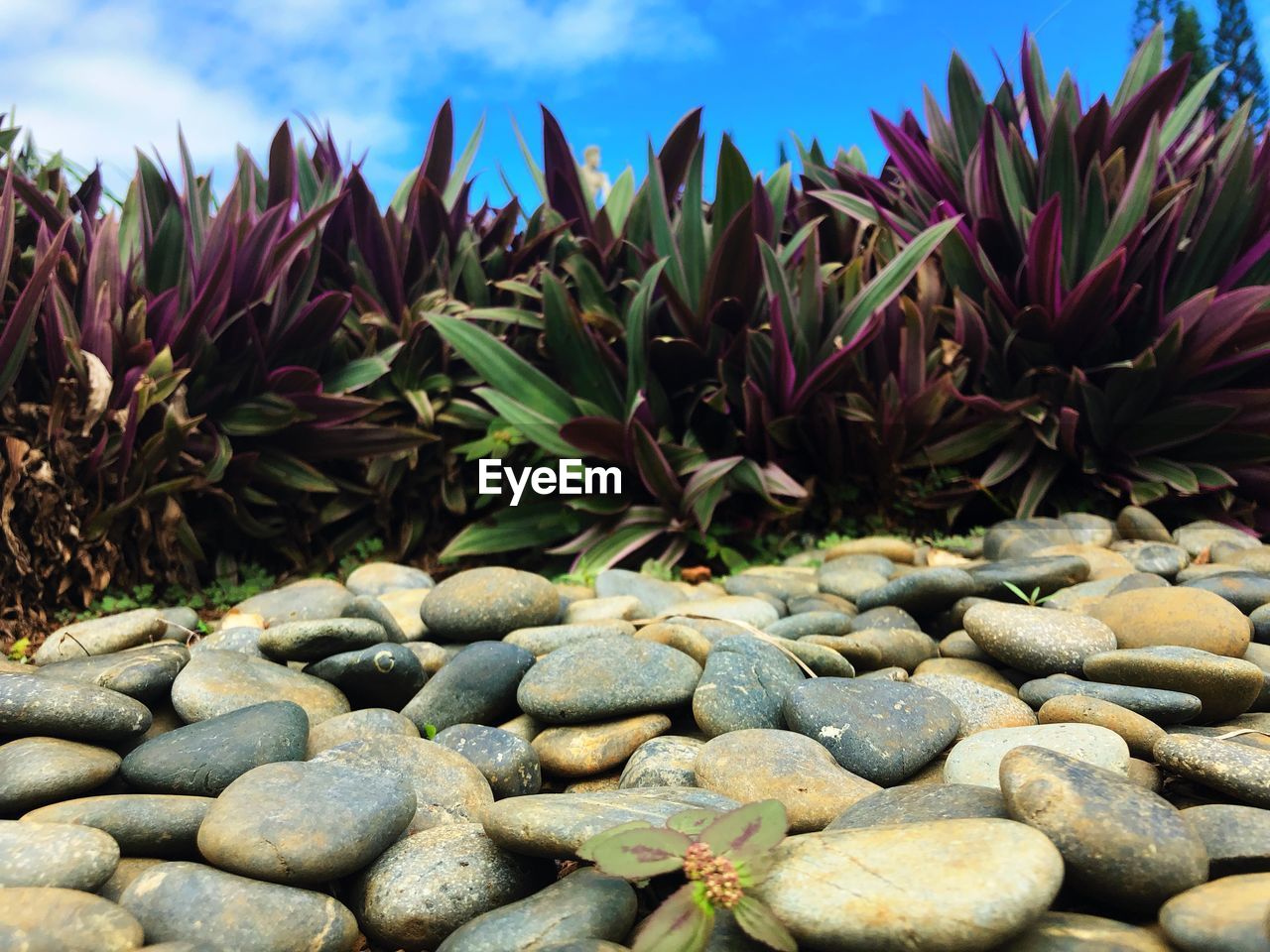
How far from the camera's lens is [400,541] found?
3.46 meters

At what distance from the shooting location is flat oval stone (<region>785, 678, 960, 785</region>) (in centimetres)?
158

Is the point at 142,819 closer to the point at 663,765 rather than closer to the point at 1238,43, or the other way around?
the point at 663,765

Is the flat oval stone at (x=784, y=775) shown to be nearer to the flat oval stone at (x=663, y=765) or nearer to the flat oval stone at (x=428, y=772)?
the flat oval stone at (x=663, y=765)

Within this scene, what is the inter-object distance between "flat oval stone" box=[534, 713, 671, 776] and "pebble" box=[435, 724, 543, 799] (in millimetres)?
36

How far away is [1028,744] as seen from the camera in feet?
5.00

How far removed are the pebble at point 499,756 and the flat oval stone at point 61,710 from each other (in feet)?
1.73

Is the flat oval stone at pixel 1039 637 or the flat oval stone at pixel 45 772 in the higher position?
the flat oval stone at pixel 1039 637

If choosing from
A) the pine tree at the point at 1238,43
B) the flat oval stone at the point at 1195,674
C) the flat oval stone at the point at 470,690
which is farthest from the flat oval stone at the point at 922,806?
the pine tree at the point at 1238,43

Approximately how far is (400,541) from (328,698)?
152 centimetres

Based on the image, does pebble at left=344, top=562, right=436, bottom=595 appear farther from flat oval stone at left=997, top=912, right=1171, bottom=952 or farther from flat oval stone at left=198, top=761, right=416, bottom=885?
flat oval stone at left=997, top=912, right=1171, bottom=952

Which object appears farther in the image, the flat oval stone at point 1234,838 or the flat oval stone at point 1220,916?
the flat oval stone at point 1234,838

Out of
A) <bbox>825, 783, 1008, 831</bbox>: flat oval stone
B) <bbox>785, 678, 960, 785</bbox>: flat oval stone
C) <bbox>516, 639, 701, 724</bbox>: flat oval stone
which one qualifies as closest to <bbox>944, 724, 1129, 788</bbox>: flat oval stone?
<bbox>785, 678, 960, 785</bbox>: flat oval stone

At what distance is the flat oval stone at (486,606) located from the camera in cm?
223

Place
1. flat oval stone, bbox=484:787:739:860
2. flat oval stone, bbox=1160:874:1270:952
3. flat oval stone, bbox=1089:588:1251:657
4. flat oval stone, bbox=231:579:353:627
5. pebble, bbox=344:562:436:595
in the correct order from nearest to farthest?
flat oval stone, bbox=1160:874:1270:952
flat oval stone, bbox=484:787:739:860
flat oval stone, bbox=1089:588:1251:657
flat oval stone, bbox=231:579:353:627
pebble, bbox=344:562:436:595
